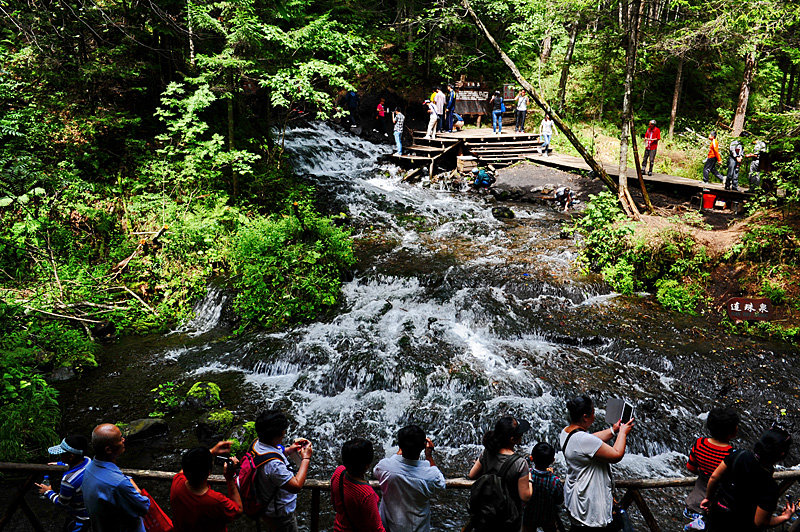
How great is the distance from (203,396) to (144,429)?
1216mm

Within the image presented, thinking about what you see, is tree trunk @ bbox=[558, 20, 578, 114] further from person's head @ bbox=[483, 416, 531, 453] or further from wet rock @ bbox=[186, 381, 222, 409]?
person's head @ bbox=[483, 416, 531, 453]

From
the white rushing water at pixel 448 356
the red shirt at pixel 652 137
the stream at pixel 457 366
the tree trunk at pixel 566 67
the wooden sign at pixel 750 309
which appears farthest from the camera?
the tree trunk at pixel 566 67

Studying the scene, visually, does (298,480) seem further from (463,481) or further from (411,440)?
(463,481)

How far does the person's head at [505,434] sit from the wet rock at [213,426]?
549 centimetres

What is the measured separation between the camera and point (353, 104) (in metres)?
24.5

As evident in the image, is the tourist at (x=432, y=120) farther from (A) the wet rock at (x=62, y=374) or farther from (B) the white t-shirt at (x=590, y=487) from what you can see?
(B) the white t-shirt at (x=590, y=487)

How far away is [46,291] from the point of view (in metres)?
10.8

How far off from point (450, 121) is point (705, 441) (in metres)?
23.2

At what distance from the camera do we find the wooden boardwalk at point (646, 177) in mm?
15172

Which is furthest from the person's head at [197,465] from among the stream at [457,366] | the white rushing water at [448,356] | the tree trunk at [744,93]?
the tree trunk at [744,93]

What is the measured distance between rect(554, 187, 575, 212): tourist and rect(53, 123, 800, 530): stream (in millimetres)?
4470

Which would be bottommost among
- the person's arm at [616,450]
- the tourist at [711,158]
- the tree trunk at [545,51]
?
the person's arm at [616,450]

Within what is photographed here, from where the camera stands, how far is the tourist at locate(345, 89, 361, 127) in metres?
24.4

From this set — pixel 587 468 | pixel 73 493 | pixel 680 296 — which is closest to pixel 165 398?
pixel 73 493
